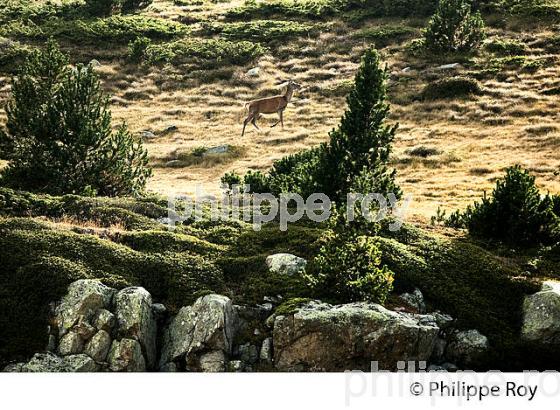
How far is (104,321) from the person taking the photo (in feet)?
49.3

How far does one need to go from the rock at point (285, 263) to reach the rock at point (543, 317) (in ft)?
20.9

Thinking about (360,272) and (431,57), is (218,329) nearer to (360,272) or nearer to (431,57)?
(360,272)

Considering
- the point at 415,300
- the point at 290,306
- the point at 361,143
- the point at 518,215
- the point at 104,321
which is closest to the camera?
the point at 104,321

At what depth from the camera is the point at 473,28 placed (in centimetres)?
5428

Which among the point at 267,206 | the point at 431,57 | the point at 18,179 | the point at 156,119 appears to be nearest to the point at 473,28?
the point at 431,57

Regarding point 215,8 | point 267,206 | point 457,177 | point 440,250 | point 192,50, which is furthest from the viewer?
point 215,8

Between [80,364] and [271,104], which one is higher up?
[271,104]

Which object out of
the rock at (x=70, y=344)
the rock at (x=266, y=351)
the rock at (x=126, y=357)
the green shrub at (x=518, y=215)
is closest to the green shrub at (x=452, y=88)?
the green shrub at (x=518, y=215)

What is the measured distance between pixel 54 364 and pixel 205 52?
49.3 meters

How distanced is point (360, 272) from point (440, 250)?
14.3 feet
